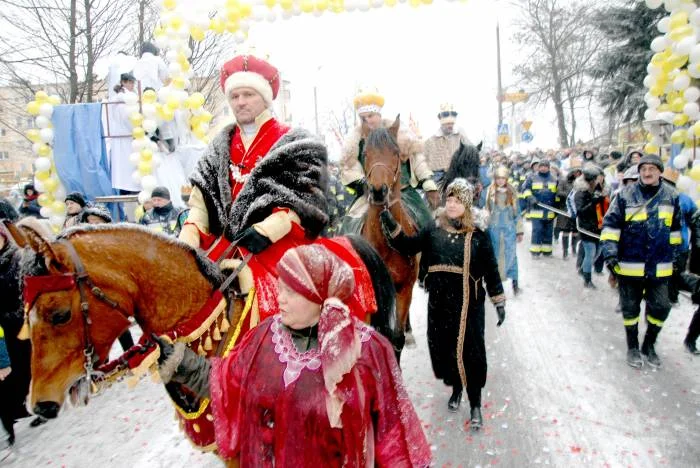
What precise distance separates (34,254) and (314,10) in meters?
7.25

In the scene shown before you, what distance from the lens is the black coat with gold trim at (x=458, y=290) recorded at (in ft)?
15.4

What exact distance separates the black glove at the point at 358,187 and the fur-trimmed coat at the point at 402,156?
0.04 metres

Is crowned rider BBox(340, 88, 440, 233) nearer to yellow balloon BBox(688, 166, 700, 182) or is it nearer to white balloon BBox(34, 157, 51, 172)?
yellow balloon BBox(688, 166, 700, 182)

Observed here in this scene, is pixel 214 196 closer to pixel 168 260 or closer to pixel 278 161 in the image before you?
pixel 278 161

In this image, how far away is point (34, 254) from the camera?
7.16 ft

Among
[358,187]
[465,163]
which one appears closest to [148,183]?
[358,187]

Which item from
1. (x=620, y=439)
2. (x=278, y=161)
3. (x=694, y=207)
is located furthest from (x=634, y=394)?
(x=278, y=161)

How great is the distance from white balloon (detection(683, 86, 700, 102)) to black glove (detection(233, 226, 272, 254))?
6.45m

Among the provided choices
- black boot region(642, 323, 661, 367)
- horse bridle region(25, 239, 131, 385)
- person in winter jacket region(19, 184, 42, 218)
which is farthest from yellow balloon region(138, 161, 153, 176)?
black boot region(642, 323, 661, 367)

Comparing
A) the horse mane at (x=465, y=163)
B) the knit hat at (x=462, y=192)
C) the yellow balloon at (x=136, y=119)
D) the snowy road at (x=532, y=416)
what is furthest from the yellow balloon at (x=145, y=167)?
the knit hat at (x=462, y=192)

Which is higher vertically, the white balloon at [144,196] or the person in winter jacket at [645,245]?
the white balloon at [144,196]

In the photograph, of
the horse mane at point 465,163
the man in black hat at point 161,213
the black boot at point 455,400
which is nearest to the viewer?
the black boot at point 455,400

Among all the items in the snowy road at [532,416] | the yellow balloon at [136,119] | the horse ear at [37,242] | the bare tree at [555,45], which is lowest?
the snowy road at [532,416]

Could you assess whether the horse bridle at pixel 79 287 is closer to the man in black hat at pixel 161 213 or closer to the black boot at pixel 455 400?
the black boot at pixel 455 400
